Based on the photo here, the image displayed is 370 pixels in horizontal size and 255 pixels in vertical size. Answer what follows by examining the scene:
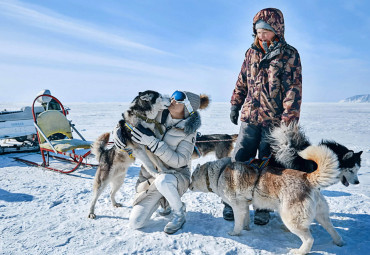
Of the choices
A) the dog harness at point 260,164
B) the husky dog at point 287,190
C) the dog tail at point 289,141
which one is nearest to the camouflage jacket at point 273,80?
the dog tail at point 289,141

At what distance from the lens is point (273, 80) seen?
2346mm

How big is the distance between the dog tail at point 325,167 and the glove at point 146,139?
4.64ft

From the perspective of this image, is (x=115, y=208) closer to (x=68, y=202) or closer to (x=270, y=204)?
(x=68, y=202)

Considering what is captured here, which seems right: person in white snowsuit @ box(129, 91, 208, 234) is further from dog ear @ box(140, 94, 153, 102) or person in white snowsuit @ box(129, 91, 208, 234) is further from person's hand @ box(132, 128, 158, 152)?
dog ear @ box(140, 94, 153, 102)

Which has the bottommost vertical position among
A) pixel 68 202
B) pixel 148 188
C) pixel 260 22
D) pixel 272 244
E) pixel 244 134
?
pixel 68 202

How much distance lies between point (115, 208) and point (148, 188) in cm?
74

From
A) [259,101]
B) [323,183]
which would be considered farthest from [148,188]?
[323,183]

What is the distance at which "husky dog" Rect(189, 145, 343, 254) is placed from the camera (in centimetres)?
193

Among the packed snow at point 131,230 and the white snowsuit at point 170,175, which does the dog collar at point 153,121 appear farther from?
the packed snow at point 131,230

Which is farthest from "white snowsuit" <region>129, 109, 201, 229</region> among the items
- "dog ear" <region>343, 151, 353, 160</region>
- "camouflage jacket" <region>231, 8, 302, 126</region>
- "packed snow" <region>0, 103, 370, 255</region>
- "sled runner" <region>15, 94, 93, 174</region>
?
"sled runner" <region>15, 94, 93, 174</region>

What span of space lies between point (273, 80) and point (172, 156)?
49.5 inches

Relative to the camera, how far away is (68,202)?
328cm

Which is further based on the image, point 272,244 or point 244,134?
point 244,134

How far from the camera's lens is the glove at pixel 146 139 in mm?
2463
